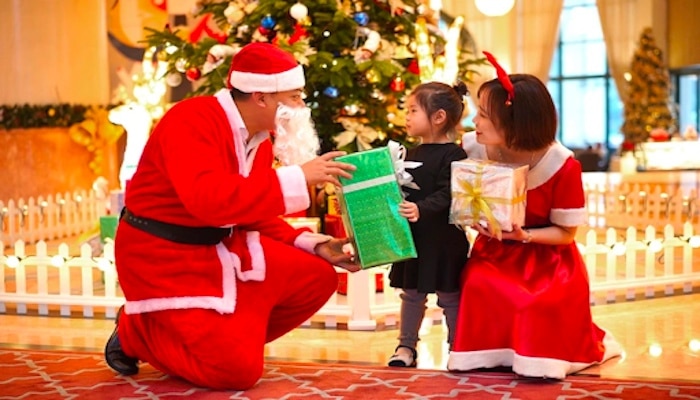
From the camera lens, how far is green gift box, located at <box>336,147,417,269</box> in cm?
348

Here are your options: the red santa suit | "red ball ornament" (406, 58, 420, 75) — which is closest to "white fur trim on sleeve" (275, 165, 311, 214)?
the red santa suit

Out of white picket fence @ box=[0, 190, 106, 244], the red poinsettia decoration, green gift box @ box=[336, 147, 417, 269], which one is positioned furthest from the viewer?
the red poinsettia decoration

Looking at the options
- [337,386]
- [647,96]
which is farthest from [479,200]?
[647,96]

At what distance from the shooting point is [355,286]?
194 inches

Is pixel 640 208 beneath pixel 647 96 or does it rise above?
beneath

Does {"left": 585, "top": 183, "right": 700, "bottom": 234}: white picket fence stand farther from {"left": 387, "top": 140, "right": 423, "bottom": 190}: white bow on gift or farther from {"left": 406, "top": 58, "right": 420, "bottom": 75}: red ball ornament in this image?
{"left": 387, "top": 140, "right": 423, "bottom": 190}: white bow on gift

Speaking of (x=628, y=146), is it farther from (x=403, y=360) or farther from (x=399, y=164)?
(x=399, y=164)

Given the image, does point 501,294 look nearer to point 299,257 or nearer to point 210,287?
point 299,257

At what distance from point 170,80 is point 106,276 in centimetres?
157

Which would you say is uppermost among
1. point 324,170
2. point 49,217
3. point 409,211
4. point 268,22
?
point 268,22

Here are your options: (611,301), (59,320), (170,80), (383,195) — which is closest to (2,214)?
(170,80)

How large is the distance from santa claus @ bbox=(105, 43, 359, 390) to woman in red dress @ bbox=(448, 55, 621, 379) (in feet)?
1.67

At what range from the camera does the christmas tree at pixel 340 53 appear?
5.73 m

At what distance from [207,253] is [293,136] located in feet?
1.64
